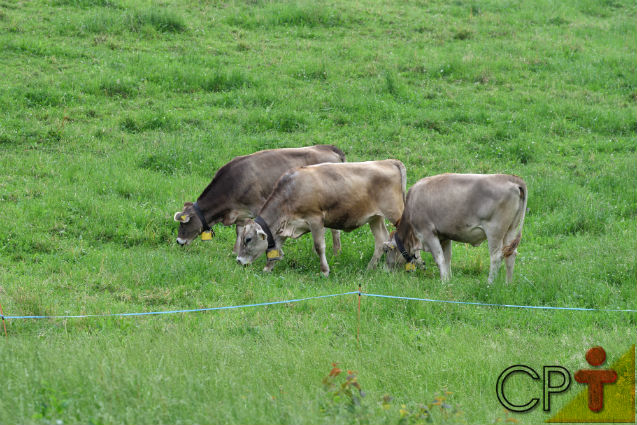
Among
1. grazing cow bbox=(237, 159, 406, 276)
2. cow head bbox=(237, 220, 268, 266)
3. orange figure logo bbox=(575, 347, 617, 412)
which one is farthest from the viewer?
grazing cow bbox=(237, 159, 406, 276)

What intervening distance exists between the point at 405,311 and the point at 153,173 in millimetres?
7556

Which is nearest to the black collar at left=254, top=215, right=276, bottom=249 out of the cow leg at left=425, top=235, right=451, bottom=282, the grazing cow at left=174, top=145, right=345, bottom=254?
the grazing cow at left=174, top=145, right=345, bottom=254

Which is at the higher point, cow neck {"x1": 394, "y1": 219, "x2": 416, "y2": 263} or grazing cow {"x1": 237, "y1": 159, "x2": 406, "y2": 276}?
grazing cow {"x1": 237, "y1": 159, "x2": 406, "y2": 276}

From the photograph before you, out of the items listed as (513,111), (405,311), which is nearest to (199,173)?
(405,311)

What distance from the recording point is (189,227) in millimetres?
13430

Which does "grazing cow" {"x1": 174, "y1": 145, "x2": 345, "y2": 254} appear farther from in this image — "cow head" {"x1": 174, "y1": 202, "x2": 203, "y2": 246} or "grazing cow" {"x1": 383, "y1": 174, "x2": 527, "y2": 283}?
"grazing cow" {"x1": 383, "y1": 174, "x2": 527, "y2": 283}

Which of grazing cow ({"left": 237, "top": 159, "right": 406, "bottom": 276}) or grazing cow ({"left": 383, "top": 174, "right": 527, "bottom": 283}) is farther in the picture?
grazing cow ({"left": 237, "top": 159, "right": 406, "bottom": 276})

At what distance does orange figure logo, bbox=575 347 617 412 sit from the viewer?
730 centimetres

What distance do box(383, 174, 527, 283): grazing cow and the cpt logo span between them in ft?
11.7

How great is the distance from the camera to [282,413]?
631 cm

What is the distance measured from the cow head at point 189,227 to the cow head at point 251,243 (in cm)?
115

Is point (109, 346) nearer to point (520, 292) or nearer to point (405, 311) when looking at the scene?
point (405, 311)

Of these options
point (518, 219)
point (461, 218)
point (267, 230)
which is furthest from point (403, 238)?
point (267, 230)

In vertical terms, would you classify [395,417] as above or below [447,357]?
above
